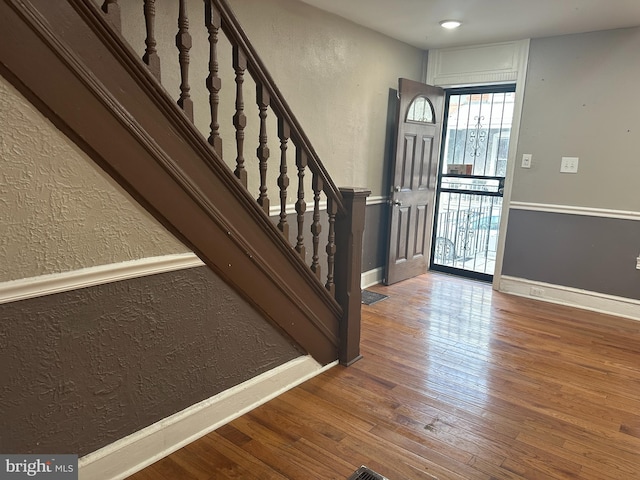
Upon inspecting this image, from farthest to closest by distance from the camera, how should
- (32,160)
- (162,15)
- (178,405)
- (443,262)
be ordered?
1. (443,262)
2. (162,15)
3. (178,405)
4. (32,160)

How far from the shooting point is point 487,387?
2.43 meters

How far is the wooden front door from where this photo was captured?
13.2ft

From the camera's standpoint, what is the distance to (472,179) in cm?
450

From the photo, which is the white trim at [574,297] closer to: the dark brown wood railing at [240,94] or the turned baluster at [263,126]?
the dark brown wood railing at [240,94]

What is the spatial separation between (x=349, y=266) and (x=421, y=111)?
2346mm

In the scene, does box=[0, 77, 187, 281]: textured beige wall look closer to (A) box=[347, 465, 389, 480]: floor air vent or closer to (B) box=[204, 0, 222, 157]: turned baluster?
(B) box=[204, 0, 222, 157]: turned baluster

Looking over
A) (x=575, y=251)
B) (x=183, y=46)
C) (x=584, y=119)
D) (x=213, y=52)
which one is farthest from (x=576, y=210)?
(x=183, y=46)

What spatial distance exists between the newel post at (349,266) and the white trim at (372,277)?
4.91 feet

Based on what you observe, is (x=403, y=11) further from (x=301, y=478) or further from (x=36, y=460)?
(x=36, y=460)

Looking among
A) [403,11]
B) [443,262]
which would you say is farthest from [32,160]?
[443,262]

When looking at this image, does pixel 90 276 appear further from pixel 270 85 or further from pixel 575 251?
pixel 575 251

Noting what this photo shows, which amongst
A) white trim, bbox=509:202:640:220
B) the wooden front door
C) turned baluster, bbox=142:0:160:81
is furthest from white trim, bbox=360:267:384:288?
turned baluster, bbox=142:0:160:81

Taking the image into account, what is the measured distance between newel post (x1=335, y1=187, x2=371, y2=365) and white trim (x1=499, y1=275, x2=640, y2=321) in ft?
7.07

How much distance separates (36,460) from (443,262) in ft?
13.6
